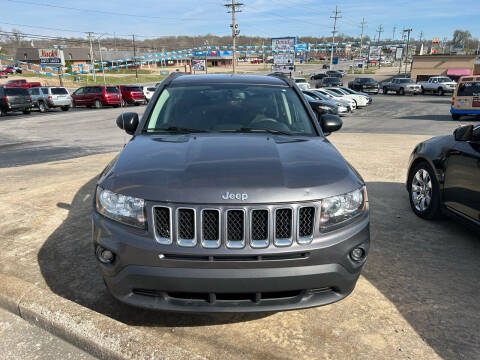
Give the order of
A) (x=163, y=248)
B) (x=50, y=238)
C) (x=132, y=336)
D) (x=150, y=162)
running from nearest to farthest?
(x=163, y=248)
(x=132, y=336)
(x=150, y=162)
(x=50, y=238)

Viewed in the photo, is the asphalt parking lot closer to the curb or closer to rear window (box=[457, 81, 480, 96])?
the curb

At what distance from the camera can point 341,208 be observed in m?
2.39

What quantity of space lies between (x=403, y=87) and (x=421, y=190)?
40474 millimetres

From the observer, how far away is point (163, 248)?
2.17 metres

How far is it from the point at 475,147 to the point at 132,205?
3.48 metres

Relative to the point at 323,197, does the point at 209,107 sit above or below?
above

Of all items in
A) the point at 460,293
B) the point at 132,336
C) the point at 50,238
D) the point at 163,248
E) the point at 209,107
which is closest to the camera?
the point at 163,248

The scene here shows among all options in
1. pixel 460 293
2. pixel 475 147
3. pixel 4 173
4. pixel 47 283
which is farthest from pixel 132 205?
pixel 4 173

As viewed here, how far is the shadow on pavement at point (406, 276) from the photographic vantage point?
8.81ft

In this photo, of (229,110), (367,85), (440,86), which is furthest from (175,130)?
(440,86)

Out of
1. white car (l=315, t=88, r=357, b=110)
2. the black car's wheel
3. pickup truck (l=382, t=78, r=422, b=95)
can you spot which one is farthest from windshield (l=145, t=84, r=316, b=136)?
pickup truck (l=382, t=78, r=422, b=95)

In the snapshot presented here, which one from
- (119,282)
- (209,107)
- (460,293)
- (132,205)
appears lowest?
(460,293)

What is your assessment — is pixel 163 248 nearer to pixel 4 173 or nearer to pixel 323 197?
pixel 323 197

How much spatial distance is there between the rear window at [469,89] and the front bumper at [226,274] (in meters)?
19.8
